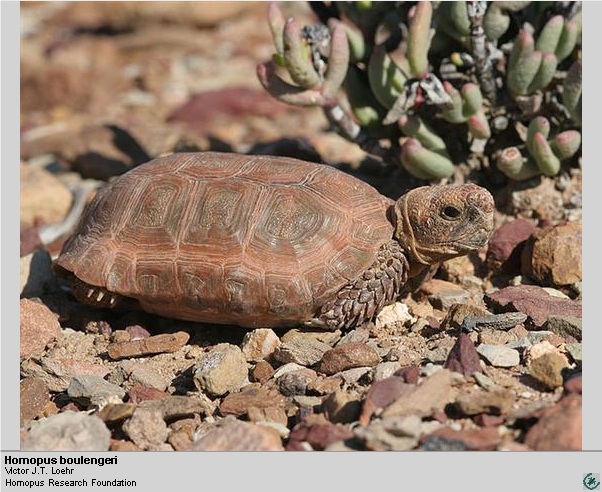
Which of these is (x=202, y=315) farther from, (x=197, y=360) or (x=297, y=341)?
(x=297, y=341)

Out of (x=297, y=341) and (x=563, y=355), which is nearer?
(x=563, y=355)

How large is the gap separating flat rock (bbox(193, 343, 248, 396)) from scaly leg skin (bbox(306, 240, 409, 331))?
0.60 metres

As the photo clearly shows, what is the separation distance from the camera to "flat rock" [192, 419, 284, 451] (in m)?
3.50

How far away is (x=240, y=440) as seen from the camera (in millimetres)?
3516

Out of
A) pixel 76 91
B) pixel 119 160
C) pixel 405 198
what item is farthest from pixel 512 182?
pixel 76 91

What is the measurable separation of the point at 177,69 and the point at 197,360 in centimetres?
978

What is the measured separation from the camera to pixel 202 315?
480cm

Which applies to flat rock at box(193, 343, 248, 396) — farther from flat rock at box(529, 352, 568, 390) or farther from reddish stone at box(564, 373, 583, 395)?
reddish stone at box(564, 373, 583, 395)

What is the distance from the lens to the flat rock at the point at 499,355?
3.98 metres

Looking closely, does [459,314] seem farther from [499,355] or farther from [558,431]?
[558,431]

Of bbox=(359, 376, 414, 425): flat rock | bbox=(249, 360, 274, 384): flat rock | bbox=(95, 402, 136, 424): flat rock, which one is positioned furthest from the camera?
bbox=(249, 360, 274, 384): flat rock

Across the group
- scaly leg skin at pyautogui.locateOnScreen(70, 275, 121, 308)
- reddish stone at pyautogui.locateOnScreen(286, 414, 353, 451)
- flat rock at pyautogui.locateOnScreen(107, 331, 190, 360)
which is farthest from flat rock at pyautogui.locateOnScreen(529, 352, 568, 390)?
scaly leg skin at pyautogui.locateOnScreen(70, 275, 121, 308)

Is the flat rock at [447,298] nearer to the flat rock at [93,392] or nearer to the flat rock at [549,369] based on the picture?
the flat rock at [549,369]
